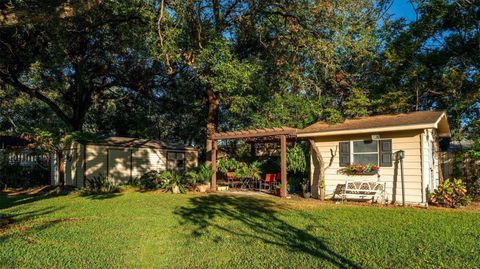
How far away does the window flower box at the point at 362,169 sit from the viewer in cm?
1186

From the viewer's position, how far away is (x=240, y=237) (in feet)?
22.1

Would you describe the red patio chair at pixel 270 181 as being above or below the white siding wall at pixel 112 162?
below

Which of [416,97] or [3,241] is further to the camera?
[416,97]

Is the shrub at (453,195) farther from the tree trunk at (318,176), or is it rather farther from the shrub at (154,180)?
the shrub at (154,180)

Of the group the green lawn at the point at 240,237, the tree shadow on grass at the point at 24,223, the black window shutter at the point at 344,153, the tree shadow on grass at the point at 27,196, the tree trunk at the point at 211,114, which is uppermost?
the tree trunk at the point at 211,114

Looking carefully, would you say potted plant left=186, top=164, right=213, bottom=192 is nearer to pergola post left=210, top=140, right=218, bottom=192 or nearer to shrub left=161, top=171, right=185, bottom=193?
pergola post left=210, top=140, right=218, bottom=192

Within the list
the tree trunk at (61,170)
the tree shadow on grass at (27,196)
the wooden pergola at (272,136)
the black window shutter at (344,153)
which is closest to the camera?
the black window shutter at (344,153)

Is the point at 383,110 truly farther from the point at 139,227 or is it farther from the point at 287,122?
the point at 139,227

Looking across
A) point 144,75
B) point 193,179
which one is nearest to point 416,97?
point 193,179

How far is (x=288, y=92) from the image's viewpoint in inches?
678

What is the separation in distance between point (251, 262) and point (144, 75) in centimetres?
1633

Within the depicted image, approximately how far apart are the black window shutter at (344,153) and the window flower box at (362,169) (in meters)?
0.24

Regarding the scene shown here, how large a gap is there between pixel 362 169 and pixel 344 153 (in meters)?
0.93

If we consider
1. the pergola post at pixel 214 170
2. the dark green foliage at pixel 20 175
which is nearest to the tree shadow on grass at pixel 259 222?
the pergola post at pixel 214 170
